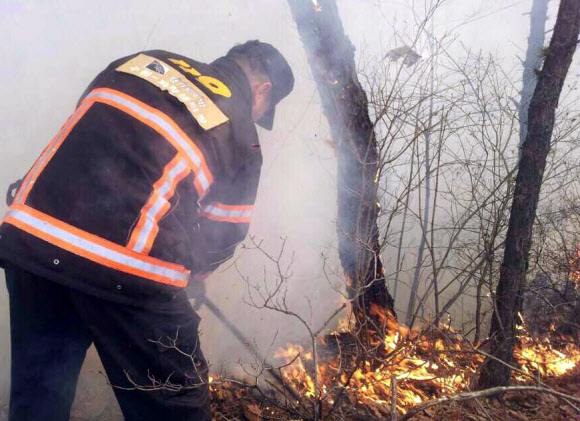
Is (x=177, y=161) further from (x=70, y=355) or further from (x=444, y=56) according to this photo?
(x=444, y=56)

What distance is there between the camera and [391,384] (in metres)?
2.79

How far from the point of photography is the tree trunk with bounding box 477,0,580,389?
3.31 metres

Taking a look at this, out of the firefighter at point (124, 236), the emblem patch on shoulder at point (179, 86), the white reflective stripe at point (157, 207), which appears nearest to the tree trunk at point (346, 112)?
the firefighter at point (124, 236)

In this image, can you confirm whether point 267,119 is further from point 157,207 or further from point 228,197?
point 157,207

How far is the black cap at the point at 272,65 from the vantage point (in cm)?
284

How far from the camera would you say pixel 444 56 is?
5148 mm

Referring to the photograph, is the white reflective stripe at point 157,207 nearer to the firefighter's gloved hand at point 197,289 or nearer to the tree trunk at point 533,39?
the firefighter's gloved hand at point 197,289

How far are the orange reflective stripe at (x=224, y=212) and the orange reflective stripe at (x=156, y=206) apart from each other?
1.68 feet

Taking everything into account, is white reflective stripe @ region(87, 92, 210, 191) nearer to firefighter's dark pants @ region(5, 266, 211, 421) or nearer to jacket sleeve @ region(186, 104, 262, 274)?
jacket sleeve @ region(186, 104, 262, 274)

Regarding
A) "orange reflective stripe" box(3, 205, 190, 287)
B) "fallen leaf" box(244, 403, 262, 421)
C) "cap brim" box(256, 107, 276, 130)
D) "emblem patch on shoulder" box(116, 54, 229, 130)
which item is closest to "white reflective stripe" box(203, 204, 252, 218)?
"emblem patch on shoulder" box(116, 54, 229, 130)

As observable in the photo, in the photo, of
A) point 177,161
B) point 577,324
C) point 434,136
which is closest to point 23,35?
point 177,161

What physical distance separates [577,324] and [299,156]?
3.60m

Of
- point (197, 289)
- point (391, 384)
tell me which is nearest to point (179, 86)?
point (197, 289)

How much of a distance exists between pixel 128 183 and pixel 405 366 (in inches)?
129
